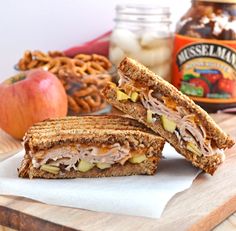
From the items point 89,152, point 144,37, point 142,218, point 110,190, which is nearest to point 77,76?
point 144,37

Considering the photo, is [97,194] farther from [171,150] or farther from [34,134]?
[171,150]

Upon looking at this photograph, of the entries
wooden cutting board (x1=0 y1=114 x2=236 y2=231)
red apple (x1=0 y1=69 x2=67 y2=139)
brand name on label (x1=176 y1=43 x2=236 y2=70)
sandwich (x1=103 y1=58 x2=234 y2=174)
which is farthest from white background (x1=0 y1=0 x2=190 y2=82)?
wooden cutting board (x1=0 y1=114 x2=236 y2=231)

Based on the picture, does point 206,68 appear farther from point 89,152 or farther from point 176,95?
point 89,152

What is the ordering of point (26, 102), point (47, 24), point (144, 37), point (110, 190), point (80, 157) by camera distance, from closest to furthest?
point (110, 190) → point (80, 157) → point (26, 102) → point (144, 37) → point (47, 24)

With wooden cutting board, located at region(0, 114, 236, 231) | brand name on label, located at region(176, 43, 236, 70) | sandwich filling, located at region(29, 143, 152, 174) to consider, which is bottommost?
wooden cutting board, located at region(0, 114, 236, 231)

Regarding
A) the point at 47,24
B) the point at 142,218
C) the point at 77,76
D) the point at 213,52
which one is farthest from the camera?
the point at 47,24

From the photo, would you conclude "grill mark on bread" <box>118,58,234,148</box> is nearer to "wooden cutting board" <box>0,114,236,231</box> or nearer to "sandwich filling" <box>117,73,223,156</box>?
"sandwich filling" <box>117,73,223,156</box>
